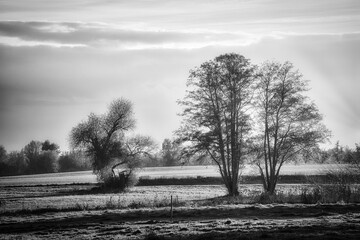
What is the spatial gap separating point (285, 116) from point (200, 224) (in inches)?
1056

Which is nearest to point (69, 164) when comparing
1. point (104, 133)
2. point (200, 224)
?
point (104, 133)

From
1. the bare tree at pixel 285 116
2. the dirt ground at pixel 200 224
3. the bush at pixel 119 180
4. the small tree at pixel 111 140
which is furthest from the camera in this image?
→ the small tree at pixel 111 140

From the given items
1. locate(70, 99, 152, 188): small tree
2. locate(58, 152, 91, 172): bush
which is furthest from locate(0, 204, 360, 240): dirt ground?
locate(58, 152, 91, 172): bush

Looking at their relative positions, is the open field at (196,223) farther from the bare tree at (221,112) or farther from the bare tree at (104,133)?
the bare tree at (104,133)

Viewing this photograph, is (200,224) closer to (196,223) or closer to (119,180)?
(196,223)

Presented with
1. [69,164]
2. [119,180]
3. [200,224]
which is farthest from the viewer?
[69,164]

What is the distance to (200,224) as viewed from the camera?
22.3 m

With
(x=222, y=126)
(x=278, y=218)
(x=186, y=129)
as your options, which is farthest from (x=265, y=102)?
(x=278, y=218)

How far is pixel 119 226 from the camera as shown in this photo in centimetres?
2266

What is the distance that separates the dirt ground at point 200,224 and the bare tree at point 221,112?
17.4m

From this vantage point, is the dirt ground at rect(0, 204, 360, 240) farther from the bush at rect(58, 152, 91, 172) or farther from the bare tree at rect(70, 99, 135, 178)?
the bush at rect(58, 152, 91, 172)

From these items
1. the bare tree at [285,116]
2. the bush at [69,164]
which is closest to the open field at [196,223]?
the bare tree at [285,116]

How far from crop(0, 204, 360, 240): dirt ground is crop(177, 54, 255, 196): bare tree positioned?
17.4m

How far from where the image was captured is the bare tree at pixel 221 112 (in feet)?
153
